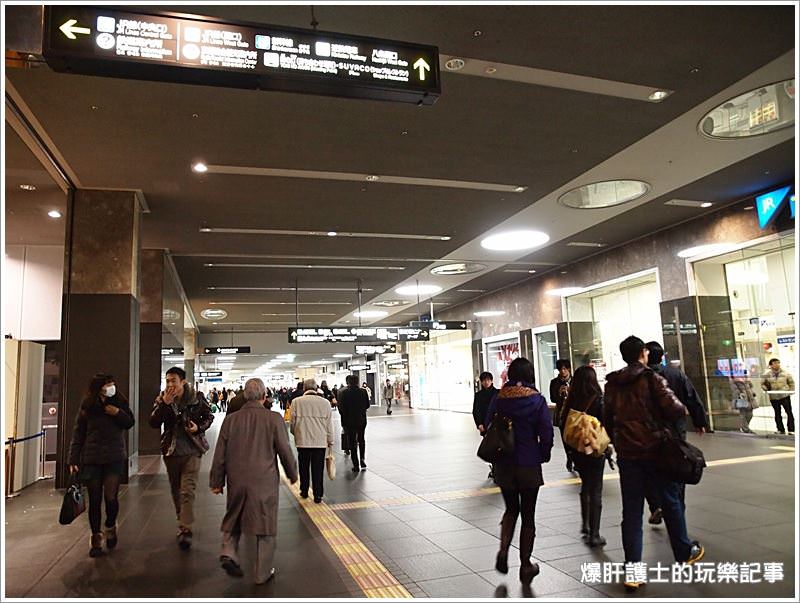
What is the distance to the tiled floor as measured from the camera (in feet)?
12.7

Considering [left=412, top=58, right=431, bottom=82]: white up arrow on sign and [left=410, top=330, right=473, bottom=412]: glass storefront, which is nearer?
[left=412, top=58, right=431, bottom=82]: white up arrow on sign

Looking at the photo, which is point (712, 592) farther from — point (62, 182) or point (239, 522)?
point (62, 182)

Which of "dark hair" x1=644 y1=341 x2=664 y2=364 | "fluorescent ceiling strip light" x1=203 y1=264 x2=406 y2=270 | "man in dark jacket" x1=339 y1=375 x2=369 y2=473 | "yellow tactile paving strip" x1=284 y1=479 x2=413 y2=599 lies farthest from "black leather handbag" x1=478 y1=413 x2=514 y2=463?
"fluorescent ceiling strip light" x1=203 y1=264 x2=406 y2=270

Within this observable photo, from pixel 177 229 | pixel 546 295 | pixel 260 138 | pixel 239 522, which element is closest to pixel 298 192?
pixel 260 138

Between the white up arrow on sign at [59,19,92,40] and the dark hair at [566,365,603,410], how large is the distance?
431 cm

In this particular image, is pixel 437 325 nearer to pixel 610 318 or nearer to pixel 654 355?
pixel 610 318

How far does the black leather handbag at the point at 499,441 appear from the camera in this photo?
4.09 m

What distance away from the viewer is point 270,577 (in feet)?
13.3

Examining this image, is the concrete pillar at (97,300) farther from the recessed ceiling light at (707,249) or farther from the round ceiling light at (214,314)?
the round ceiling light at (214,314)

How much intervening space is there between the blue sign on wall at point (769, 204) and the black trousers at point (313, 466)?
8.67 meters

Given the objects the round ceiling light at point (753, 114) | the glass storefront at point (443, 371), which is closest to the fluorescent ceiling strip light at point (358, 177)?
the round ceiling light at point (753, 114)

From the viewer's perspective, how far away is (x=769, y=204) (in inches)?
396

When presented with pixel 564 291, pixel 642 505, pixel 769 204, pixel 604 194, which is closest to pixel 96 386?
pixel 642 505

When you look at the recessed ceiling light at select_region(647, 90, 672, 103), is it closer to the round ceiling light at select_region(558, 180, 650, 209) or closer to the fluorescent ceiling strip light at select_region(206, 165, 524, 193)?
the fluorescent ceiling strip light at select_region(206, 165, 524, 193)
